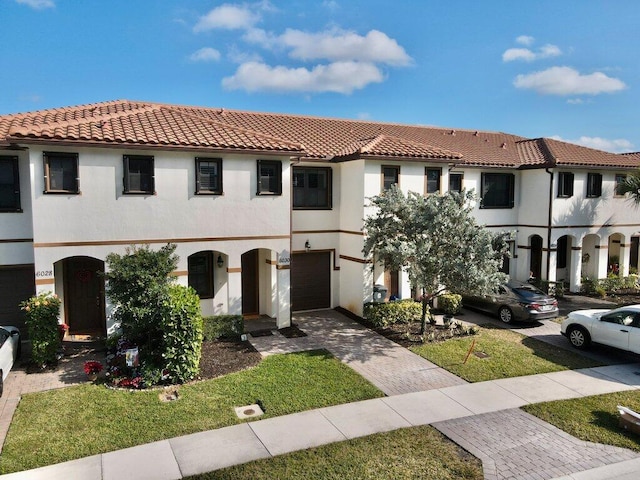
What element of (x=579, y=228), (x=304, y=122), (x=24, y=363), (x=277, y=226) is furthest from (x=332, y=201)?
(x=579, y=228)

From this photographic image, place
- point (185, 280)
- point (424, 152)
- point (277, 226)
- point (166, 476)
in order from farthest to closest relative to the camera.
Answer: point (424, 152) < point (277, 226) < point (185, 280) < point (166, 476)

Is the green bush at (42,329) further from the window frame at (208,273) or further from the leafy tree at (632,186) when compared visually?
the leafy tree at (632,186)

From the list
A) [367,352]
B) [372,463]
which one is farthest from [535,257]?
[372,463]

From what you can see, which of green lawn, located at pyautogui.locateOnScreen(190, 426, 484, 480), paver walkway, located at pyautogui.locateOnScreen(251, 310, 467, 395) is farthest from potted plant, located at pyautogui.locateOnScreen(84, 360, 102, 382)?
green lawn, located at pyautogui.locateOnScreen(190, 426, 484, 480)

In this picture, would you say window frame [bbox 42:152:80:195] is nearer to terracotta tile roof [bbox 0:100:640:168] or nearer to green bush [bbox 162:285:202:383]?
terracotta tile roof [bbox 0:100:640:168]

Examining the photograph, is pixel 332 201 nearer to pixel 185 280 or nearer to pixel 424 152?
pixel 424 152

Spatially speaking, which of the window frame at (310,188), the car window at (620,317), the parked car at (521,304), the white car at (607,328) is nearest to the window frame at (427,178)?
the window frame at (310,188)

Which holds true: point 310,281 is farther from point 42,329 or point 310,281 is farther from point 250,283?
point 42,329
